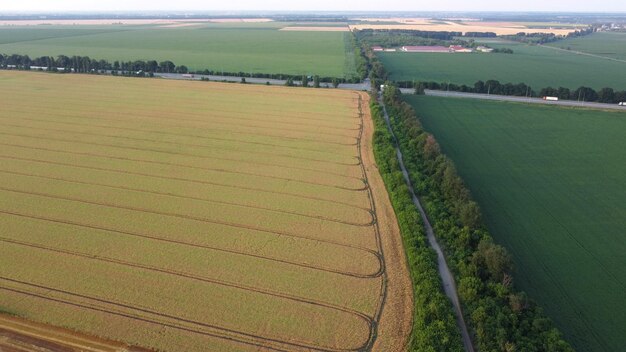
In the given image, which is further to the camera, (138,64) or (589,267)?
(138,64)

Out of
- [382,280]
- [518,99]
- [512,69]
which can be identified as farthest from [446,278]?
[512,69]

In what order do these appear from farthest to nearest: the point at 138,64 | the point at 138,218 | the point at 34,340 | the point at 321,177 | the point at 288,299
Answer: the point at 138,64 < the point at 321,177 < the point at 138,218 < the point at 288,299 < the point at 34,340

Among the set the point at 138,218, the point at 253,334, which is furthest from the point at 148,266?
the point at 253,334

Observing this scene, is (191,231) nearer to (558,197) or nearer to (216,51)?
(558,197)

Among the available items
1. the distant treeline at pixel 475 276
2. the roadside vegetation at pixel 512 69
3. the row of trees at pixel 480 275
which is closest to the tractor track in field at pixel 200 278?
the distant treeline at pixel 475 276

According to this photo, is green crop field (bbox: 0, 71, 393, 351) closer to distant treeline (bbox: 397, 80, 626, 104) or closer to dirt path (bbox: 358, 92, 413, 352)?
dirt path (bbox: 358, 92, 413, 352)

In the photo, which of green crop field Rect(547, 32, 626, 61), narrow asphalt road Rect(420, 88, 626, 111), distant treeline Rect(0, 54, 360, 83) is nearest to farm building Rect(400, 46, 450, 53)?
green crop field Rect(547, 32, 626, 61)

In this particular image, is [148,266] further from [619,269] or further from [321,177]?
[619,269]
